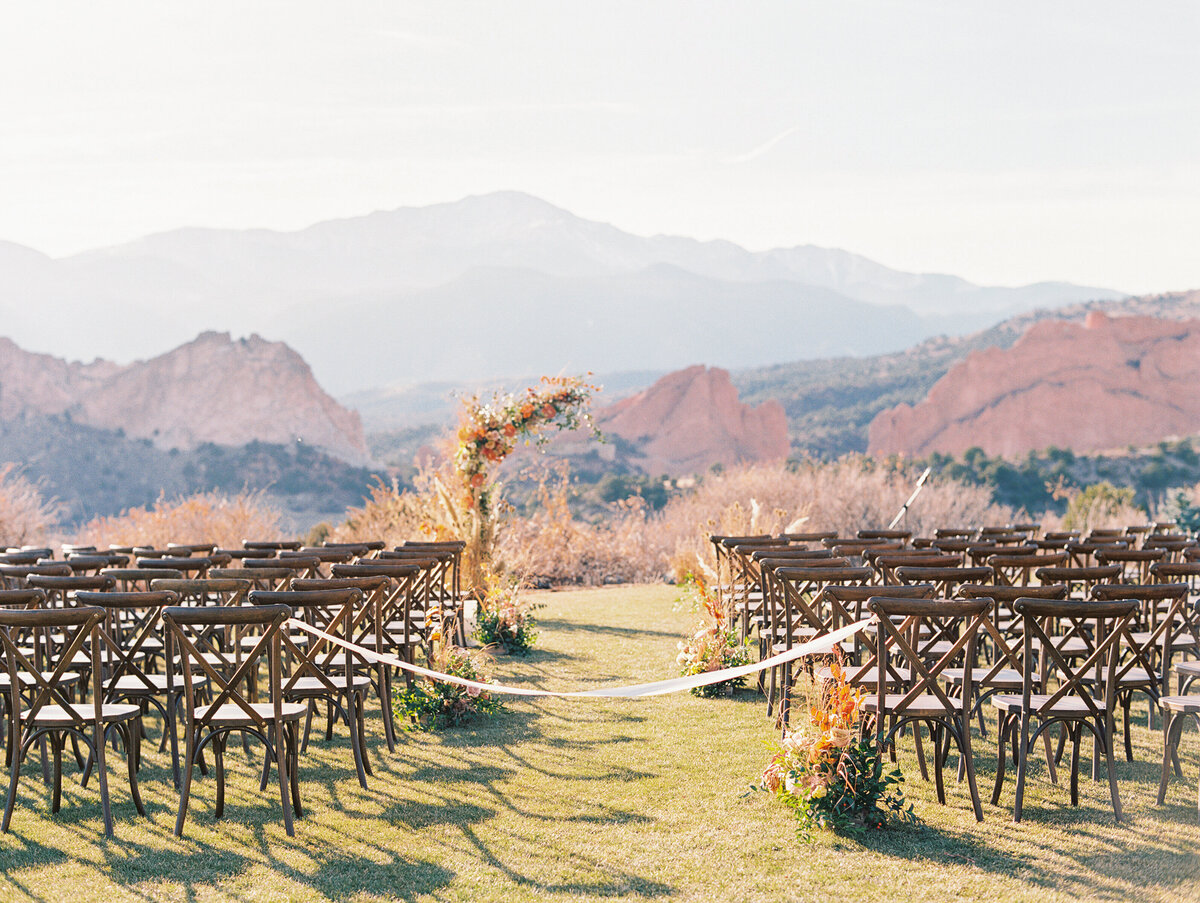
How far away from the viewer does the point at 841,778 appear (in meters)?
4.93

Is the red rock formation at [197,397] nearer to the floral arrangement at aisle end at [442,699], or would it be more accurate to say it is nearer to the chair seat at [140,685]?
the floral arrangement at aisle end at [442,699]

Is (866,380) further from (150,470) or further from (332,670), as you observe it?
(332,670)

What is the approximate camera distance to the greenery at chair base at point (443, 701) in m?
7.02

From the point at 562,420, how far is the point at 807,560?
6616mm

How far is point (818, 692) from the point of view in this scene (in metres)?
5.28

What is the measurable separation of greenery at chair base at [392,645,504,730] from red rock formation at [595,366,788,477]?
53801 millimetres

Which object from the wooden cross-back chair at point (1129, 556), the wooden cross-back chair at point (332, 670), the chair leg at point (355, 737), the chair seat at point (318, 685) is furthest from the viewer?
the wooden cross-back chair at point (1129, 556)

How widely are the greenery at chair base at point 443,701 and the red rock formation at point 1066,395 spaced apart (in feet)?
171

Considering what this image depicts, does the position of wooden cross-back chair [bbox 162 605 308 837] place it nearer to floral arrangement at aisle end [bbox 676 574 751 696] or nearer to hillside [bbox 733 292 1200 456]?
floral arrangement at aisle end [bbox 676 574 751 696]

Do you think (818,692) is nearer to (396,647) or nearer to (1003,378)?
(396,647)

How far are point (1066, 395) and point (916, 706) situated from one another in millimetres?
59155

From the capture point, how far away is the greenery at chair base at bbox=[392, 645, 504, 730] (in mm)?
7016

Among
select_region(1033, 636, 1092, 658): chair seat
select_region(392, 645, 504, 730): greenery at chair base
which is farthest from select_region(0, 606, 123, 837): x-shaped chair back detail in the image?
select_region(1033, 636, 1092, 658): chair seat

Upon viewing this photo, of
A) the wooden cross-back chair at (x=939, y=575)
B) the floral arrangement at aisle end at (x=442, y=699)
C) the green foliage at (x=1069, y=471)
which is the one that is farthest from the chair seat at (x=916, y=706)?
the green foliage at (x=1069, y=471)
